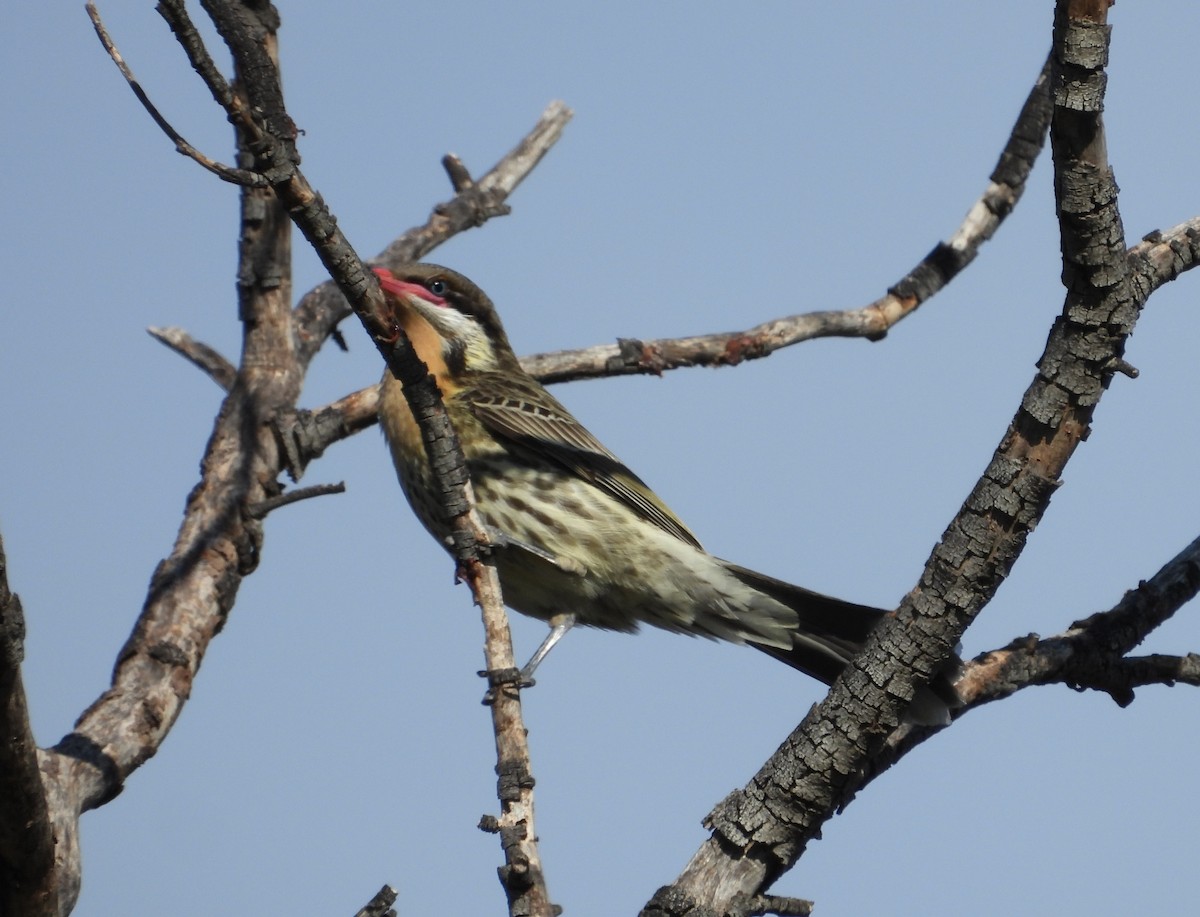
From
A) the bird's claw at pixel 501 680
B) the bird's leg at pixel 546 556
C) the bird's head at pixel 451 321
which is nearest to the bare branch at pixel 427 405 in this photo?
the bird's claw at pixel 501 680

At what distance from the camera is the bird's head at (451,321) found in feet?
25.2

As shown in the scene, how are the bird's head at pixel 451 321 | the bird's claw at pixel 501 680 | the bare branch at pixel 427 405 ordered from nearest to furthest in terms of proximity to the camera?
the bare branch at pixel 427 405, the bird's claw at pixel 501 680, the bird's head at pixel 451 321

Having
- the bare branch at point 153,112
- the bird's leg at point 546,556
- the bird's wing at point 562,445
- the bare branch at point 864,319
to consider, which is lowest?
the bare branch at point 153,112

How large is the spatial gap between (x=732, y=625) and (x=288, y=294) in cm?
325

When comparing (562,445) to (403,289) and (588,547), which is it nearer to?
(588,547)

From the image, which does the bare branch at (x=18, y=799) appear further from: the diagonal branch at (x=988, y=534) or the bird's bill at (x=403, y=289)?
the bird's bill at (x=403, y=289)

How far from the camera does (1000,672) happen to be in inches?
219

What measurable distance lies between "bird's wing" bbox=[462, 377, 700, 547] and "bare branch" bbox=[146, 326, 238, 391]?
1717 millimetres

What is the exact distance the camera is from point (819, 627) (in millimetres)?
6492

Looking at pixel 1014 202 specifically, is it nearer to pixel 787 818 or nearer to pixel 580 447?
pixel 580 447

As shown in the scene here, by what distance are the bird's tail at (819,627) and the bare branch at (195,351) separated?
10.9ft

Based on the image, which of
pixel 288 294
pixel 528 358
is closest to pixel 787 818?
pixel 528 358

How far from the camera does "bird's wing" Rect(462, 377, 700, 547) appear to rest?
6.97 meters

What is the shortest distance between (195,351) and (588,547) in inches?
113
